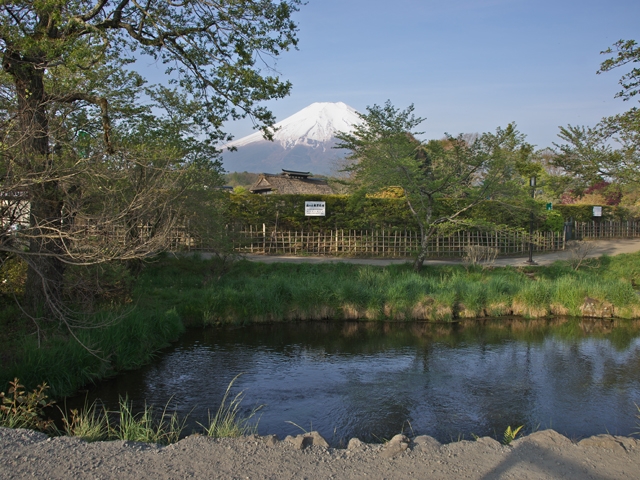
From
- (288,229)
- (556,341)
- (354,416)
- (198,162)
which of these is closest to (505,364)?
(556,341)

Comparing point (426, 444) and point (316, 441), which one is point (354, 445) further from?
point (426, 444)

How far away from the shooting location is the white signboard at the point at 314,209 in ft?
69.6

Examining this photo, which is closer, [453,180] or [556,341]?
[556,341]

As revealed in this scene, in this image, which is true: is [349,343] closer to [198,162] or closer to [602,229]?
[198,162]

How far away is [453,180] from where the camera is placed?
15258 mm

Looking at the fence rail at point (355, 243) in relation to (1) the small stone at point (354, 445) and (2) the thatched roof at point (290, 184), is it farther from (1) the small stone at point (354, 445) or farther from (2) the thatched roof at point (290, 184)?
(1) the small stone at point (354, 445)

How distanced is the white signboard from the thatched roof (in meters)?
8.45

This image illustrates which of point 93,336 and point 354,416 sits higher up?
point 93,336

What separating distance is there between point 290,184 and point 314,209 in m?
10.3

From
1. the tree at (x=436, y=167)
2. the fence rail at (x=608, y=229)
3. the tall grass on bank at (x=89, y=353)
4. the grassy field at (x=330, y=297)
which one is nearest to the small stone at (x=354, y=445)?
the tall grass on bank at (x=89, y=353)

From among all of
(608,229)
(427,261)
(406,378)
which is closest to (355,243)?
(427,261)

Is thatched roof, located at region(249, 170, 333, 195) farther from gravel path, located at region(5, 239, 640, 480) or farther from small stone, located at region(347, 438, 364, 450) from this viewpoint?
gravel path, located at region(5, 239, 640, 480)

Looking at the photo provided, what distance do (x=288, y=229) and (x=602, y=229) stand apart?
20115mm

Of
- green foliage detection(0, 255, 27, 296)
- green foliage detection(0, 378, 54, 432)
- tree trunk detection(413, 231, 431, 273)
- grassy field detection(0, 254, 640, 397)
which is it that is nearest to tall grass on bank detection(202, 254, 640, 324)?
grassy field detection(0, 254, 640, 397)
